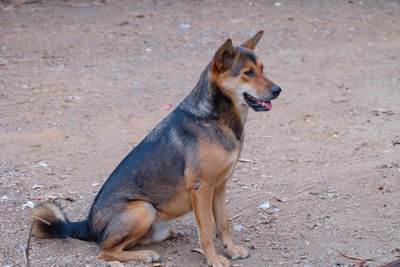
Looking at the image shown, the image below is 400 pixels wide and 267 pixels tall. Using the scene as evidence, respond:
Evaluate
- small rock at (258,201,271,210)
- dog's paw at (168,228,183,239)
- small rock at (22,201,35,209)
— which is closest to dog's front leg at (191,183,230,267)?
dog's paw at (168,228,183,239)

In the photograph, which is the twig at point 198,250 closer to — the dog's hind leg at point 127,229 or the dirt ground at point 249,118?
the dirt ground at point 249,118

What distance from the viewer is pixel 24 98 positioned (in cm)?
886

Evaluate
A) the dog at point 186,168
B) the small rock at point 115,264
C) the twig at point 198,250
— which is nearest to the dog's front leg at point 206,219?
the dog at point 186,168

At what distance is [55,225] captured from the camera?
5070 mm

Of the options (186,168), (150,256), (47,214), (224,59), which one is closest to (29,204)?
(47,214)

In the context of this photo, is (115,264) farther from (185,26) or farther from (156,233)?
(185,26)

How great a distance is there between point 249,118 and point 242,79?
3.65 metres

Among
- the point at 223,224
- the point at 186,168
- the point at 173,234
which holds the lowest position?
the point at 173,234

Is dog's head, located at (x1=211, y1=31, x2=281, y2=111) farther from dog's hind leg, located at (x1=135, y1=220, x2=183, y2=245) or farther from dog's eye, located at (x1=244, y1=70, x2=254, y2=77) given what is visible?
dog's hind leg, located at (x1=135, y1=220, x2=183, y2=245)

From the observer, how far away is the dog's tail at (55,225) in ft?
16.5

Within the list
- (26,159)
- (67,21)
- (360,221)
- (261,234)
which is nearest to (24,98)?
(26,159)

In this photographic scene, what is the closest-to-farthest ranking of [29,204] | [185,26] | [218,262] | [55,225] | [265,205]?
[218,262]
[55,225]
[29,204]
[265,205]
[185,26]

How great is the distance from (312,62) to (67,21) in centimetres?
548

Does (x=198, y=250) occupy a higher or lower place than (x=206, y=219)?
lower
